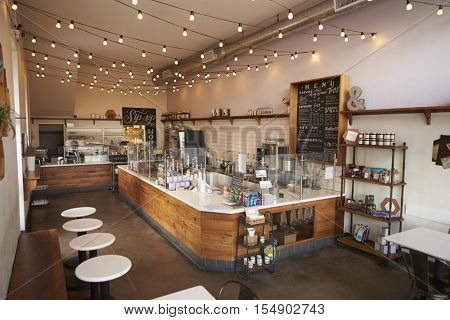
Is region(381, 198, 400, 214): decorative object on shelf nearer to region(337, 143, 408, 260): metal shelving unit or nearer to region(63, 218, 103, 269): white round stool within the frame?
region(337, 143, 408, 260): metal shelving unit

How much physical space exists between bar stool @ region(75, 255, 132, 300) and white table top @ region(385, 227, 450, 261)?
257cm

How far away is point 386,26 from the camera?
428 cm

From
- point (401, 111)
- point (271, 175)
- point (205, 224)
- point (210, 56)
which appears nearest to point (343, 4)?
point (401, 111)

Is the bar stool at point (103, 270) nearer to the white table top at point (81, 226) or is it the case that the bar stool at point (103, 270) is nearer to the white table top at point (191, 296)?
the white table top at point (191, 296)

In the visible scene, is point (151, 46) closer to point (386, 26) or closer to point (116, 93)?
point (116, 93)

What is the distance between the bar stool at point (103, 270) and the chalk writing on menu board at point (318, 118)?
3126 mm

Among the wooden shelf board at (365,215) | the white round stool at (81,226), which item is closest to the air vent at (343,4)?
the wooden shelf board at (365,215)

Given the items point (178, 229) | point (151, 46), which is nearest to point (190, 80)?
point (151, 46)

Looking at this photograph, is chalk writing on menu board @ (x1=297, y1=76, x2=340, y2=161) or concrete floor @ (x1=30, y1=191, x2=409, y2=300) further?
chalk writing on menu board @ (x1=297, y1=76, x2=340, y2=161)

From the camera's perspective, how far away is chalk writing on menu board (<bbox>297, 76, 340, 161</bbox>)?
4.94m

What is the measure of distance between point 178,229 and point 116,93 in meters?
8.30

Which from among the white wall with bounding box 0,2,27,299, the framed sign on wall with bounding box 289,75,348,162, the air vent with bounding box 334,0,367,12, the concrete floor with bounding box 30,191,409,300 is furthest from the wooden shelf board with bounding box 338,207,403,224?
the white wall with bounding box 0,2,27,299

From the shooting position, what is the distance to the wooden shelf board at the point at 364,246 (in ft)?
13.3

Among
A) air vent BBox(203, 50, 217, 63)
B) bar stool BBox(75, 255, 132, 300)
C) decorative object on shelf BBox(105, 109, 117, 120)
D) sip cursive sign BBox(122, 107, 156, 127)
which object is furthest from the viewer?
sip cursive sign BBox(122, 107, 156, 127)
